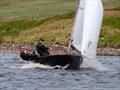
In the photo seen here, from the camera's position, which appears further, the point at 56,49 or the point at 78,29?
the point at 56,49

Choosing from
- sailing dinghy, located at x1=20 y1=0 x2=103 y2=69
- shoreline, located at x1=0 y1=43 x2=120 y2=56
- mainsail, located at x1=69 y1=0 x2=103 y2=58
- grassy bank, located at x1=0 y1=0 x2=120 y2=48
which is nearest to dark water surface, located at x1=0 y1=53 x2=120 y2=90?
sailing dinghy, located at x1=20 y1=0 x2=103 y2=69

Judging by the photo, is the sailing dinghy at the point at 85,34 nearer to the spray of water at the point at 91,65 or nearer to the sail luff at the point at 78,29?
the sail luff at the point at 78,29

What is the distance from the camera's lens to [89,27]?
52031mm

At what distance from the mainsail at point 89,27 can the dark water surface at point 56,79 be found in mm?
1664

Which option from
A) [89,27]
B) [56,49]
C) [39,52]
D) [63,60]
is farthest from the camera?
[56,49]

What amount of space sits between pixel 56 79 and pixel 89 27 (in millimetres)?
7753

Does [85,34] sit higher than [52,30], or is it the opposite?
[85,34]

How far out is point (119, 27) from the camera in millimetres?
100000

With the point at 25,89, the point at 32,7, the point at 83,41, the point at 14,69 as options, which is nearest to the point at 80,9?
the point at 83,41

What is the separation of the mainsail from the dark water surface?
1.66 m

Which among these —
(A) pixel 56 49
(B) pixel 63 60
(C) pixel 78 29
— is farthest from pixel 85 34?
(A) pixel 56 49

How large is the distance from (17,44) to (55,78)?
54.0 m

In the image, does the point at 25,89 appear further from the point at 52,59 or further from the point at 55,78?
the point at 52,59

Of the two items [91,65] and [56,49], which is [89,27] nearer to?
[91,65]
